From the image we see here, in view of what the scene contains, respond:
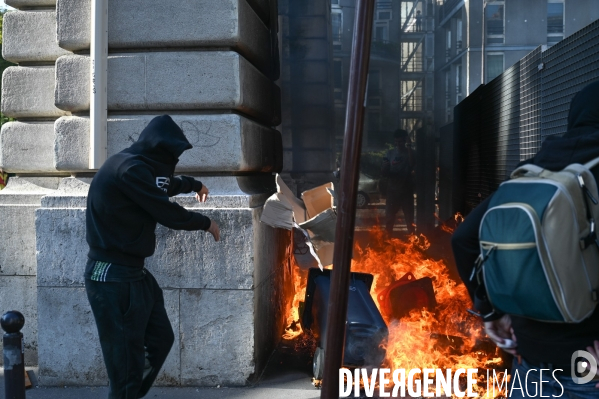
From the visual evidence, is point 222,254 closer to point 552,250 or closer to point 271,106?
point 271,106

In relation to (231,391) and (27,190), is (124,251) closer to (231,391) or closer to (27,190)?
(231,391)

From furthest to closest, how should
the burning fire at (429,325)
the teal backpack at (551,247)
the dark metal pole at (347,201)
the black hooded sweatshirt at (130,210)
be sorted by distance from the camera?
the burning fire at (429,325) < the black hooded sweatshirt at (130,210) < the dark metal pole at (347,201) < the teal backpack at (551,247)

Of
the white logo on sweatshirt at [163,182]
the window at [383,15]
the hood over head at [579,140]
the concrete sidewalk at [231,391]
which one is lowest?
the concrete sidewalk at [231,391]

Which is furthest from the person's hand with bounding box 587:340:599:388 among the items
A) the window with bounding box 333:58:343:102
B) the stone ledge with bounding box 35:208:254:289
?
the window with bounding box 333:58:343:102

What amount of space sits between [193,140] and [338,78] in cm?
259

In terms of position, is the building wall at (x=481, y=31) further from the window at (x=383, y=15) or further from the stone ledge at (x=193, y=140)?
the stone ledge at (x=193, y=140)

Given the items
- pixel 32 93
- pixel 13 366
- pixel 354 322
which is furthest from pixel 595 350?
pixel 32 93

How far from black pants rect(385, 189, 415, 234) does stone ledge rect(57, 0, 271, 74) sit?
2870 mm

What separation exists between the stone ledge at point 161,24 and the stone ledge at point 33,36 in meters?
0.43

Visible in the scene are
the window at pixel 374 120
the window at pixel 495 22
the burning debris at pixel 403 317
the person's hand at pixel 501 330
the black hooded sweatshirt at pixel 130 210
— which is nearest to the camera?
the person's hand at pixel 501 330

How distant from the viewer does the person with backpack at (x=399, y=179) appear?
783 centimetres

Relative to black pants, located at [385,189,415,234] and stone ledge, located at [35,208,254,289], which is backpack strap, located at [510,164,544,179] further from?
black pants, located at [385,189,415,234]

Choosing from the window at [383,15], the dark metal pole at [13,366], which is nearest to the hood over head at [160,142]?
the dark metal pole at [13,366]

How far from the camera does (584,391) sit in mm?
2258
